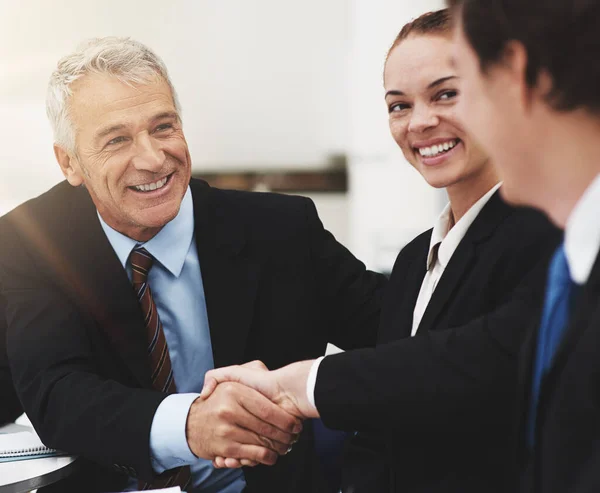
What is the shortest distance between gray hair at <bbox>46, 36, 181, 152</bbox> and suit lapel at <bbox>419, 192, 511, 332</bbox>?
80 centimetres

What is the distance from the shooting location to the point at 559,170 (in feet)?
2.49

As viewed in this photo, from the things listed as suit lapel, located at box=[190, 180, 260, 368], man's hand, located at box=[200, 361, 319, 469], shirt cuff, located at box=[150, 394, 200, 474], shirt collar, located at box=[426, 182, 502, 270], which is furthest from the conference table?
shirt collar, located at box=[426, 182, 502, 270]

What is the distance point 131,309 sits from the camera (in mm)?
1572

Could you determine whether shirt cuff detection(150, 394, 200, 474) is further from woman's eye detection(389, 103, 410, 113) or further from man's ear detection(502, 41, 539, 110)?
man's ear detection(502, 41, 539, 110)

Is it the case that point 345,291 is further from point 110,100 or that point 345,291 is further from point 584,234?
point 584,234

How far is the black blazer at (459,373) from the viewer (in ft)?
3.57

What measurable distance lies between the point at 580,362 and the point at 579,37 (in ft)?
1.07

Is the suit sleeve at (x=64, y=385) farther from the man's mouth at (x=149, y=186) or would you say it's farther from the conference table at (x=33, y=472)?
the man's mouth at (x=149, y=186)

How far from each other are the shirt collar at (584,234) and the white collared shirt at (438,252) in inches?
20.8

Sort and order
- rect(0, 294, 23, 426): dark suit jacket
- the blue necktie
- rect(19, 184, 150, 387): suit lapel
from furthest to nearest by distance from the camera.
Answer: rect(0, 294, 23, 426): dark suit jacket < rect(19, 184, 150, 387): suit lapel < the blue necktie

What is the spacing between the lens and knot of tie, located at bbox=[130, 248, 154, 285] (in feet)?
5.28

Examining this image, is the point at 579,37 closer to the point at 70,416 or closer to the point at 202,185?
the point at 70,416

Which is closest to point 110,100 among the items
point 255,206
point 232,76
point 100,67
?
point 100,67

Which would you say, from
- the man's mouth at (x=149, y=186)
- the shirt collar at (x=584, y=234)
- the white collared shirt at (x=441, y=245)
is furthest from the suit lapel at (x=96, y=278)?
the shirt collar at (x=584, y=234)
